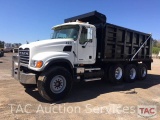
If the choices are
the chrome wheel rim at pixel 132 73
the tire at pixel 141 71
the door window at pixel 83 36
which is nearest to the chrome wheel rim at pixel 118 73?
the chrome wheel rim at pixel 132 73

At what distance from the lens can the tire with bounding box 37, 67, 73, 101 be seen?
633cm

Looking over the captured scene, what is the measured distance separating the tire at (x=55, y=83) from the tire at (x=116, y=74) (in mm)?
3263

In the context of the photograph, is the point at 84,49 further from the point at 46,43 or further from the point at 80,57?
the point at 46,43

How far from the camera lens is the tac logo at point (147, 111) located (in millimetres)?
5599

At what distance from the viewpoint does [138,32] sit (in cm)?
1120

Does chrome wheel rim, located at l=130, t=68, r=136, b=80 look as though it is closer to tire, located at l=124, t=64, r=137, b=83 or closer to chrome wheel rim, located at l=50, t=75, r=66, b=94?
tire, located at l=124, t=64, r=137, b=83

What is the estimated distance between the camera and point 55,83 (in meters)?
6.70

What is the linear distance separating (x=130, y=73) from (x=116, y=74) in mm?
1263

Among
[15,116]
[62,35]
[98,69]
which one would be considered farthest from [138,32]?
[15,116]

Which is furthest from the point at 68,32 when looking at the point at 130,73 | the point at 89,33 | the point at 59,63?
the point at 130,73

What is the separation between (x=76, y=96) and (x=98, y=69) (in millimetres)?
2081

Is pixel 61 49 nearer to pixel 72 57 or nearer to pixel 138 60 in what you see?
pixel 72 57

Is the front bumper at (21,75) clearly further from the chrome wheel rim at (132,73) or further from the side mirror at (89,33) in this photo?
the chrome wheel rim at (132,73)

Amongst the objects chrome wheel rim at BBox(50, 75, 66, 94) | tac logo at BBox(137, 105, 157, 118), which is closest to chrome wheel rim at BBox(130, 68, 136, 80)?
tac logo at BBox(137, 105, 157, 118)
